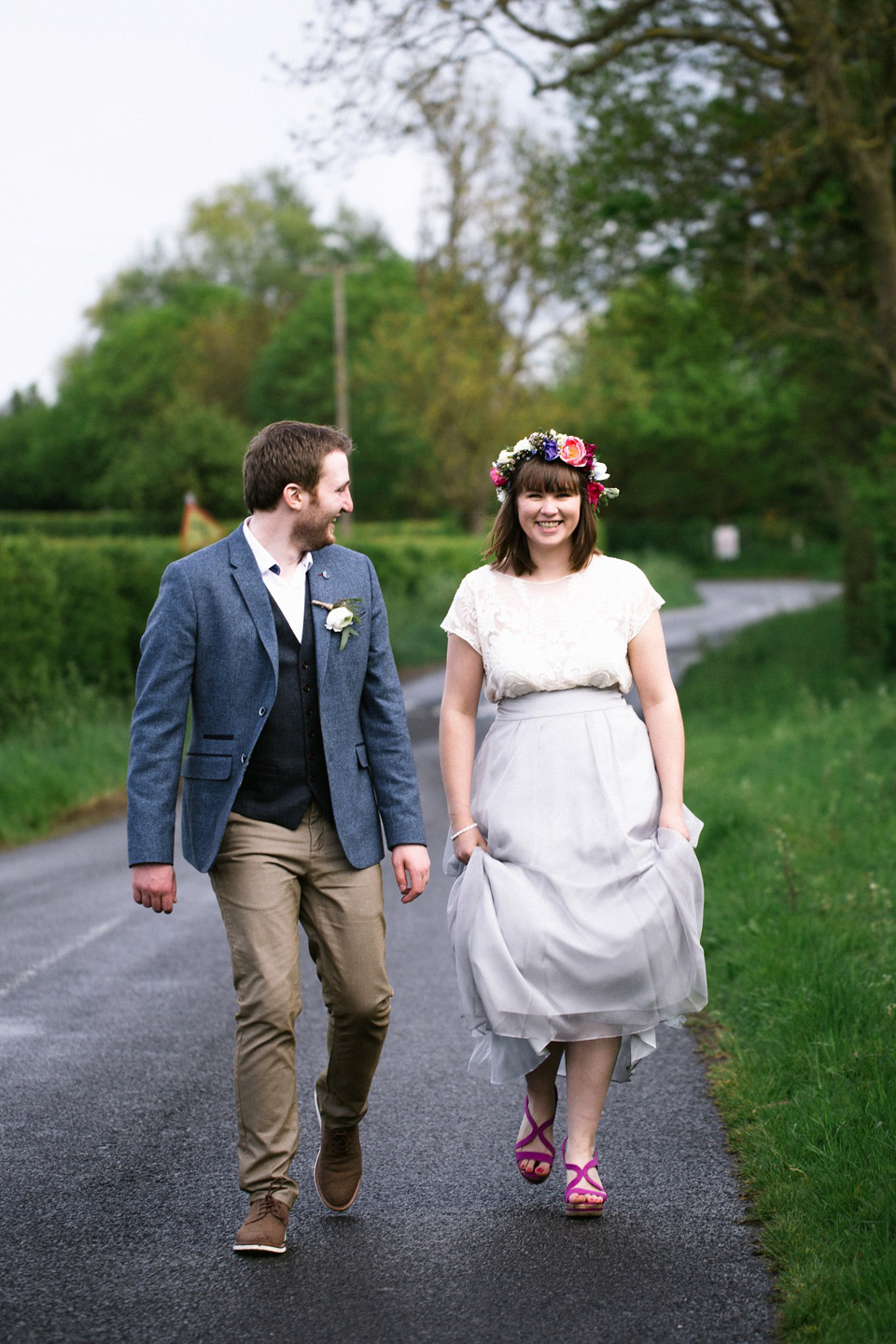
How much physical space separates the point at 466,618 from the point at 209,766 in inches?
36.2

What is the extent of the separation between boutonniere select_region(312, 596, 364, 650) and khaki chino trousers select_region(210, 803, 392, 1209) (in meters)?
0.49

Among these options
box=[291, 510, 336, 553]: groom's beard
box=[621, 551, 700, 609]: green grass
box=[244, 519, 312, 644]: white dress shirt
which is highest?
box=[291, 510, 336, 553]: groom's beard

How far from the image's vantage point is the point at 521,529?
179 inches

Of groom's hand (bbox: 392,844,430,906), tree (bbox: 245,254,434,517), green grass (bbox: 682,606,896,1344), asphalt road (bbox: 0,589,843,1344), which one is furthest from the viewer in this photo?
tree (bbox: 245,254,434,517)

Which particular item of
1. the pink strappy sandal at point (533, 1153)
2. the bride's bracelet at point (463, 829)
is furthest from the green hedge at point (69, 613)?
the pink strappy sandal at point (533, 1153)

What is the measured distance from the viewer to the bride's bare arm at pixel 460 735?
4359mm

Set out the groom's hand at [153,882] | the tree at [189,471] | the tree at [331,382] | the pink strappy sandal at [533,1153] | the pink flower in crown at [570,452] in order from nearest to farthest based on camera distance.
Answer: the groom's hand at [153,882]
the pink strappy sandal at [533,1153]
the pink flower in crown at [570,452]
the tree at [189,471]
the tree at [331,382]

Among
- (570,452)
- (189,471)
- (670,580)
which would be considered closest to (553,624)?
(570,452)

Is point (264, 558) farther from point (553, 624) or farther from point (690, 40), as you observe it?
point (690, 40)

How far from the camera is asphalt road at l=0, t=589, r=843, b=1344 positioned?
3541 mm

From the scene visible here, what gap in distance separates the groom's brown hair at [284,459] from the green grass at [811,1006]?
7.69 ft

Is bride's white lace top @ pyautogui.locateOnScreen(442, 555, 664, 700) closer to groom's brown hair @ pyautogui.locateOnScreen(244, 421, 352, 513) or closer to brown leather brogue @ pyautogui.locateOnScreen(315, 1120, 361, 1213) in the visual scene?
groom's brown hair @ pyautogui.locateOnScreen(244, 421, 352, 513)

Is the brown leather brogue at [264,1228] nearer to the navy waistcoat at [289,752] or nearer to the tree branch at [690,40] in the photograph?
the navy waistcoat at [289,752]

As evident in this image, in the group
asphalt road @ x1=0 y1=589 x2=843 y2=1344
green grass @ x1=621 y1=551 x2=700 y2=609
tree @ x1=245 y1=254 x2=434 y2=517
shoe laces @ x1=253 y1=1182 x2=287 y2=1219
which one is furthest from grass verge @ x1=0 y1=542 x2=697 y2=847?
tree @ x1=245 y1=254 x2=434 y2=517
